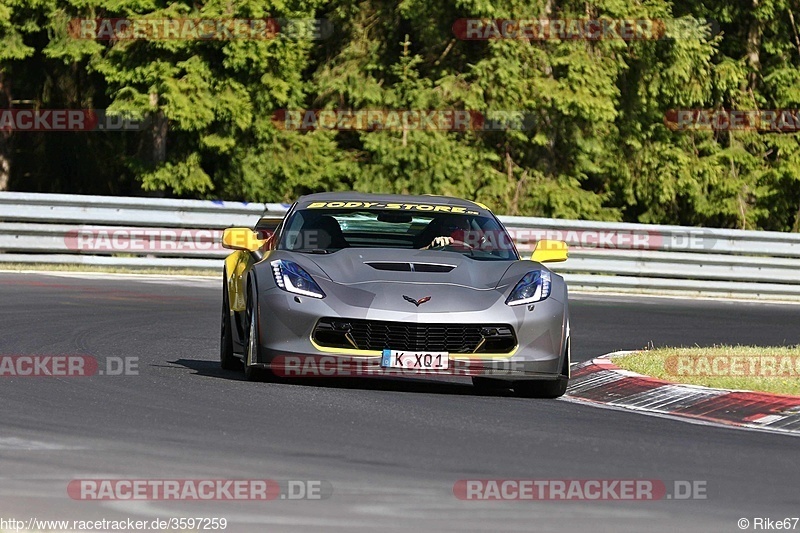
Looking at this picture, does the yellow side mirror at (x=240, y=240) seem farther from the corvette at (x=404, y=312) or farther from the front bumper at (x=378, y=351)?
the front bumper at (x=378, y=351)

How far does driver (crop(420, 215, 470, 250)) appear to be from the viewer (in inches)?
419

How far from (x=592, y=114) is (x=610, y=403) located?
16.7 m

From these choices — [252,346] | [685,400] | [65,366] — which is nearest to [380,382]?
[252,346]

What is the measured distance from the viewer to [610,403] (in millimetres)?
10047

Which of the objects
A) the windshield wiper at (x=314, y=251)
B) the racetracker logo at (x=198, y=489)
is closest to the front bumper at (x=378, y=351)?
the windshield wiper at (x=314, y=251)

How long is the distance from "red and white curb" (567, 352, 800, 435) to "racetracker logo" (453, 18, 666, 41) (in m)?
15.4

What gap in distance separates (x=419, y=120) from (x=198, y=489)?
20275 millimetres

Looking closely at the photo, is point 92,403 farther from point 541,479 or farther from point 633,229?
point 633,229

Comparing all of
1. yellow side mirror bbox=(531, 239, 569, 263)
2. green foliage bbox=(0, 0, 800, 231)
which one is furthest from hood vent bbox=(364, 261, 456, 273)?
green foliage bbox=(0, 0, 800, 231)

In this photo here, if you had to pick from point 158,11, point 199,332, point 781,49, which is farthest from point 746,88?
point 199,332

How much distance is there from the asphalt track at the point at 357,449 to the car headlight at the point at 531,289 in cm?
62

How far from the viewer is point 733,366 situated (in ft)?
38.0

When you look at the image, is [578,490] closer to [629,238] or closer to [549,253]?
[549,253]

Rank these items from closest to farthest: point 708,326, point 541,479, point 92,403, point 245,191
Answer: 1. point 541,479
2. point 92,403
3. point 708,326
4. point 245,191
